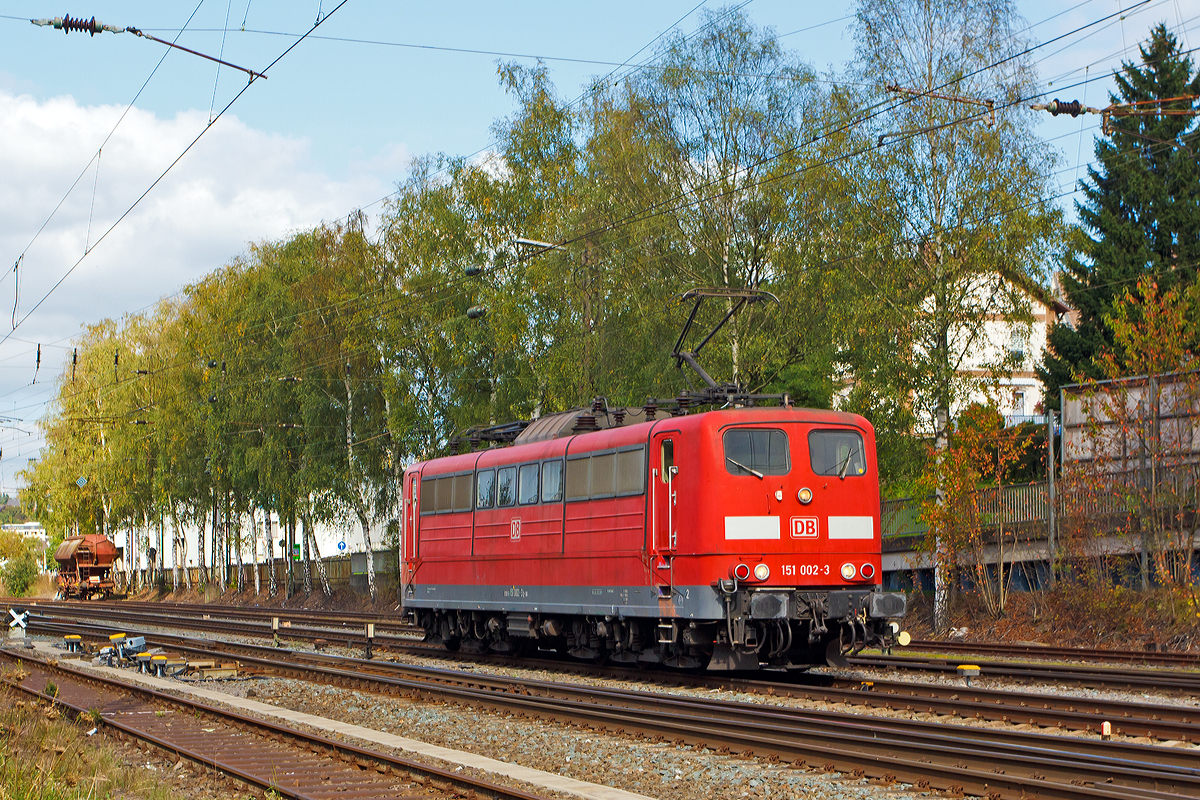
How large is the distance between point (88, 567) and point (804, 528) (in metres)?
55.1

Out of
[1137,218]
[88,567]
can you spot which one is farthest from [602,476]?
[88,567]

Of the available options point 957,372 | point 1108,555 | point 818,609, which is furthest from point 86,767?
point 957,372

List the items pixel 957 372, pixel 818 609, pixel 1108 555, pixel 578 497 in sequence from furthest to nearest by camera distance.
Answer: pixel 957 372 → pixel 1108 555 → pixel 578 497 → pixel 818 609

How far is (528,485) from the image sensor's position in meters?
21.0

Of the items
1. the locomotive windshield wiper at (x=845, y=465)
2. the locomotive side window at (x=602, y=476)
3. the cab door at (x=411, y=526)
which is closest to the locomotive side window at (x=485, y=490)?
the cab door at (x=411, y=526)

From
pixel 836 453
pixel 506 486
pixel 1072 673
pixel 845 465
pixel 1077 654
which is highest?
pixel 836 453

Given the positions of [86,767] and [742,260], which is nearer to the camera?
[86,767]

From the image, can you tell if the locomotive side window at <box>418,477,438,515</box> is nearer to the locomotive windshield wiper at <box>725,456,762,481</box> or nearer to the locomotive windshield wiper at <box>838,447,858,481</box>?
the locomotive windshield wiper at <box>725,456,762,481</box>

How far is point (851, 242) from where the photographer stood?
2906 centimetres

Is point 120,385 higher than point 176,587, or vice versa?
point 120,385

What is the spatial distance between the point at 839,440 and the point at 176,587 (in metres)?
54.2

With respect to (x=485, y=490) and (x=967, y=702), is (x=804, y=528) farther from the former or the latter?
(x=485, y=490)

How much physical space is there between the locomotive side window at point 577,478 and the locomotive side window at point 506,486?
1875 mm

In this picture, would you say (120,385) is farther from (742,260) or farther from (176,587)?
(742,260)
